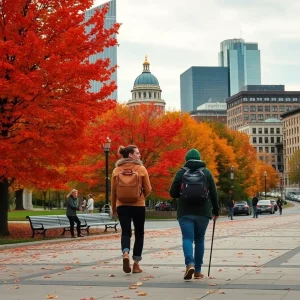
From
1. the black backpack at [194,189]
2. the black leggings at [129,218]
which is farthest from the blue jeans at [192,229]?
the black leggings at [129,218]

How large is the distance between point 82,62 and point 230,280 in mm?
15078

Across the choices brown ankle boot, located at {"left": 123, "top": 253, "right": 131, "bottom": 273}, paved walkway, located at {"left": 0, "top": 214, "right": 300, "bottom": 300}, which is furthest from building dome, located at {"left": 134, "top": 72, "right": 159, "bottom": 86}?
brown ankle boot, located at {"left": 123, "top": 253, "right": 131, "bottom": 273}

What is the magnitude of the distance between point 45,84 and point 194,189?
12706mm

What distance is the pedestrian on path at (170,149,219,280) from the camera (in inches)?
415

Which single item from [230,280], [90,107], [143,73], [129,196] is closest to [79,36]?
[90,107]

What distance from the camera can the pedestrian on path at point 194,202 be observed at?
10531mm

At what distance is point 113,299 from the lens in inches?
343

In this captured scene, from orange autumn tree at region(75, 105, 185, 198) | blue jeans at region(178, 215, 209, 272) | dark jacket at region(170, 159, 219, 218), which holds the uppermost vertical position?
orange autumn tree at region(75, 105, 185, 198)

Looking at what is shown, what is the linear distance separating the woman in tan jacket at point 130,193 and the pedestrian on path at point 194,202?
920 mm

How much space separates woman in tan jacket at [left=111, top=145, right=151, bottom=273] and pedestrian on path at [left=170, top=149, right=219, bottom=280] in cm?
92

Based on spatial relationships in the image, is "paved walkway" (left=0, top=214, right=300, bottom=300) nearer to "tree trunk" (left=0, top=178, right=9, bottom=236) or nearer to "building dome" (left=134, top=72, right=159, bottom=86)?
"tree trunk" (left=0, top=178, right=9, bottom=236)

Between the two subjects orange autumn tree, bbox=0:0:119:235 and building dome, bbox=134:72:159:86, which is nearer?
orange autumn tree, bbox=0:0:119:235

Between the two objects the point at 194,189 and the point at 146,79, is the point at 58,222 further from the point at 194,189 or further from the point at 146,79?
the point at 146,79

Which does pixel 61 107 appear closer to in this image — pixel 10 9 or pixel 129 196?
pixel 10 9
